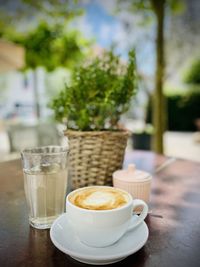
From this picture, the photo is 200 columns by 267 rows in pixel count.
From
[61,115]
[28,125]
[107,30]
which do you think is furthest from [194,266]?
[107,30]

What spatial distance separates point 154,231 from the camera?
26.7 inches

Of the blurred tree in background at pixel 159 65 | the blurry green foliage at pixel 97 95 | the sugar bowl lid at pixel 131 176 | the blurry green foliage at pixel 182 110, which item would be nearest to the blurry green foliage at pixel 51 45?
the blurred tree in background at pixel 159 65

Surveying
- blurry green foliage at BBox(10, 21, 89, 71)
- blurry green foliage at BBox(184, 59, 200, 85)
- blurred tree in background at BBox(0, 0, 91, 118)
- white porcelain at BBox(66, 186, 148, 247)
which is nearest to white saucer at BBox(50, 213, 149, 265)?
→ white porcelain at BBox(66, 186, 148, 247)

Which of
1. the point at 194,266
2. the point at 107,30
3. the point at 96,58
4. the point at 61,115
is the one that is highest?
the point at 107,30

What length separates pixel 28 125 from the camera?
2.34 metres

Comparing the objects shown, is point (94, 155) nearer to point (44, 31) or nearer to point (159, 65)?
point (159, 65)

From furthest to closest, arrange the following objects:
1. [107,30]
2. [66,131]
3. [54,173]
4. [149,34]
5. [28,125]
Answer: [107,30] → [149,34] → [28,125] → [66,131] → [54,173]

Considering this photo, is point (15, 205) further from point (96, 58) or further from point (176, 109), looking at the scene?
point (176, 109)

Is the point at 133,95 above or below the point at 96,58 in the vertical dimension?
below

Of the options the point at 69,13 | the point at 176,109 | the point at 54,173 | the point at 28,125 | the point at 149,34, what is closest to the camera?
the point at 54,173

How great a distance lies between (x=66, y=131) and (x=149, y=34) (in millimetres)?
3165

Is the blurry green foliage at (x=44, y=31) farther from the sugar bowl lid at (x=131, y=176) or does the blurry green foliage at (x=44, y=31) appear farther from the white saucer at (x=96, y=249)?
the white saucer at (x=96, y=249)

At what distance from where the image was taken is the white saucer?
520 millimetres

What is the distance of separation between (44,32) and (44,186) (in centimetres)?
385
